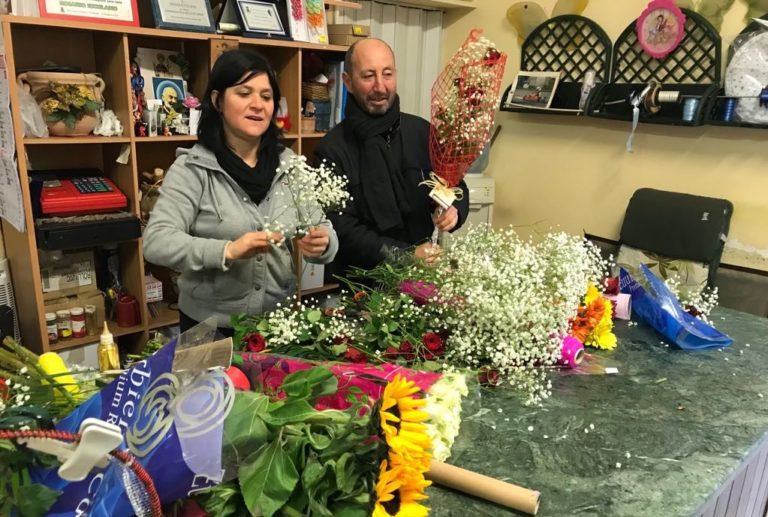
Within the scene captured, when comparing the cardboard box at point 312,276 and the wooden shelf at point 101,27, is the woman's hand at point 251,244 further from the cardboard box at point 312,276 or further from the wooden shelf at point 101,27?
the cardboard box at point 312,276

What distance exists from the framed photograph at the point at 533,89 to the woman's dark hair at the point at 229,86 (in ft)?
6.30

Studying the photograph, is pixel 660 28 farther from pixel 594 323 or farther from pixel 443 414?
pixel 443 414

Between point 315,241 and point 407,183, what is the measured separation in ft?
2.27

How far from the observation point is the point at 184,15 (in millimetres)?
2525

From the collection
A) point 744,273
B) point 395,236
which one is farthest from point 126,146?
point 744,273

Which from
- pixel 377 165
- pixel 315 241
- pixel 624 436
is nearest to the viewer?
pixel 624 436

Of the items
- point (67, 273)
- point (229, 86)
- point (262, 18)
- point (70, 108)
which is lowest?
point (67, 273)

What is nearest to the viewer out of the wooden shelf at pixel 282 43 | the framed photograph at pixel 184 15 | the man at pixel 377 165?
the man at pixel 377 165

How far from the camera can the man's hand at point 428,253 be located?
59.9 inches

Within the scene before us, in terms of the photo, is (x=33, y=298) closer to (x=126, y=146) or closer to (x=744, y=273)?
(x=126, y=146)

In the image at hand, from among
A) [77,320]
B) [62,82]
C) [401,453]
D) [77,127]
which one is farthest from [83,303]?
[401,453]

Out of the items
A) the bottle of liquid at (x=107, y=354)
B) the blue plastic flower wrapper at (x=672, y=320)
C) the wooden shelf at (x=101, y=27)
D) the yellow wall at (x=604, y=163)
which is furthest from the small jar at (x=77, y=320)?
the yellow wall at (x=604, y=163)

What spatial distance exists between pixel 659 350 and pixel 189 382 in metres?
1.22

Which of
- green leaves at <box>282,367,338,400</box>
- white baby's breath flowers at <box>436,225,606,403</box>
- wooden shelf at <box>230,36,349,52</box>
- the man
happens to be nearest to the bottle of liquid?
green leaves at <box>282,367,338,400</box>
